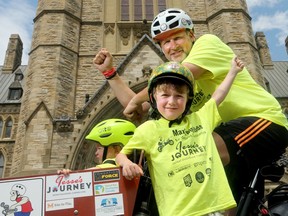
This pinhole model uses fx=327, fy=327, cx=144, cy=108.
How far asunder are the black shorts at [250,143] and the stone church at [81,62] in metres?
7.95

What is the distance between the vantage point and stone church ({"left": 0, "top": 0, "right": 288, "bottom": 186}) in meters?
10.6

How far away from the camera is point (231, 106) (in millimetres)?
2473

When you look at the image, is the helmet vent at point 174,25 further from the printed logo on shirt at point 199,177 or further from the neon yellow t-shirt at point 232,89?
the printed logo on shirt at point 199,177

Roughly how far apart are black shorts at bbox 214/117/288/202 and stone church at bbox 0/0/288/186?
26.1 feet

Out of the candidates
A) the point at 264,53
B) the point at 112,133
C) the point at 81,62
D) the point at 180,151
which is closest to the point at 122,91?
the point at 112,133

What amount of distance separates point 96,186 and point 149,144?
405mm

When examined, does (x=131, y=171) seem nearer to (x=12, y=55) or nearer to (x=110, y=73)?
(x=110, y=73)

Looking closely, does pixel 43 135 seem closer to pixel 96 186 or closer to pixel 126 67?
pixel 126 67

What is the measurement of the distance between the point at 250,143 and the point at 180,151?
607mm

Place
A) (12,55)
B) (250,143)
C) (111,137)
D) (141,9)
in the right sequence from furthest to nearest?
(12,55)
(141,9)
(111,137)
(250,143)

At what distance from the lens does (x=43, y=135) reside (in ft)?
35.9

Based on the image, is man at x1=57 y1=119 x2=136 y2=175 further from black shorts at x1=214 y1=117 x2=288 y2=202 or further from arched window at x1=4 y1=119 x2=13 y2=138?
arched window at x1=4 y1=119 x2=13 y2=138

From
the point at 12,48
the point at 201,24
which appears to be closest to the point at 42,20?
the point at 201,24

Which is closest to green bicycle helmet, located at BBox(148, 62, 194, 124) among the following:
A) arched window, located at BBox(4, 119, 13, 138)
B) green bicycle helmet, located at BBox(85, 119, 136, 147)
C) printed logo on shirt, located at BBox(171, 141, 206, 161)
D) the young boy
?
the young boy
